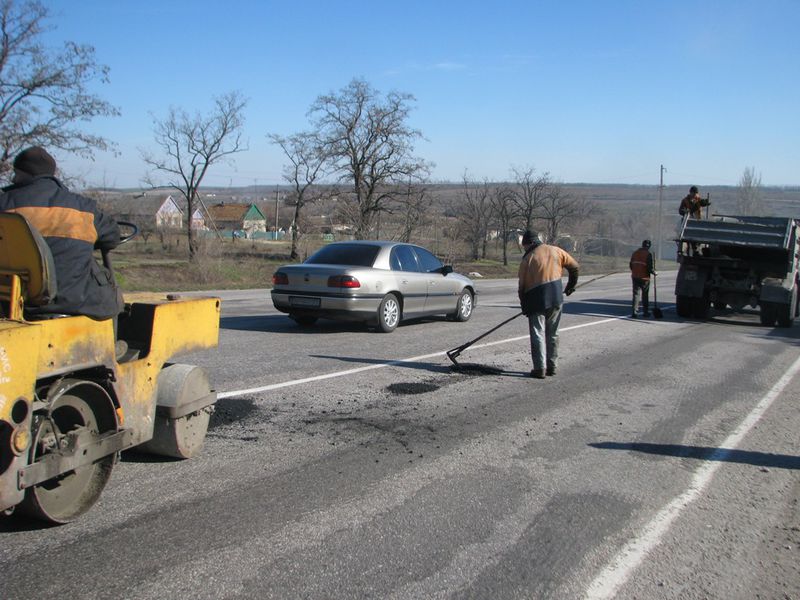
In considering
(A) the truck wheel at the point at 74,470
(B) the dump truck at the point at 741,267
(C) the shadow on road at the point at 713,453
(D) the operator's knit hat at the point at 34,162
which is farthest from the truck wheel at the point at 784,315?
(D) the operator's knit hat at the point at 34,162

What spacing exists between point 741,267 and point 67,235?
15891 millimetres

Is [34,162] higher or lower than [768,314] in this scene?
higher

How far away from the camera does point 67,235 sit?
3.75 m

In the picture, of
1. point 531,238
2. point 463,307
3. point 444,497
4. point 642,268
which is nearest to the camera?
point 444,497

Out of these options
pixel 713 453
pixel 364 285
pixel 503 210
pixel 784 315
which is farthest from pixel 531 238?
pixel 503 210

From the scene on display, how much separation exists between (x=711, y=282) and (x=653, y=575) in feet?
47.3

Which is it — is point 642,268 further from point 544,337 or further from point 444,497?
point 444,497

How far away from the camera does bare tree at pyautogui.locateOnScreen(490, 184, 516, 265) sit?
177 ft

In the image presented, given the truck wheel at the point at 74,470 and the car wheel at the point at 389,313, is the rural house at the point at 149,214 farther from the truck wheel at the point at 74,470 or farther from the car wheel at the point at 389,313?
the truck wheel at the point at 74,470

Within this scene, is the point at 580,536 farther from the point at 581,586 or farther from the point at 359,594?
the point at 359,594

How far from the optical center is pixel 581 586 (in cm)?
340

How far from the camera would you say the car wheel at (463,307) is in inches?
545

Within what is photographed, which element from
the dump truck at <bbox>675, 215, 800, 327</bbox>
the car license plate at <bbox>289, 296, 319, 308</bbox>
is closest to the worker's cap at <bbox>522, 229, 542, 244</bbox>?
the car license plate at <bbox>289, 296, 319, 308</bbox>

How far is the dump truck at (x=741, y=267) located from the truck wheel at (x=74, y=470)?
14.8m
